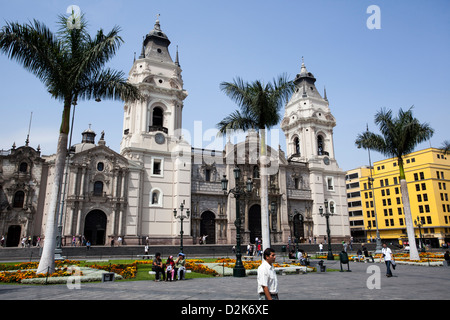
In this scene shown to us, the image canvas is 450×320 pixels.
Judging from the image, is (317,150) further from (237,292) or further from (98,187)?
(237,292)

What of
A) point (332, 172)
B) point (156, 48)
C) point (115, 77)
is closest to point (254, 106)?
point (115, 77)

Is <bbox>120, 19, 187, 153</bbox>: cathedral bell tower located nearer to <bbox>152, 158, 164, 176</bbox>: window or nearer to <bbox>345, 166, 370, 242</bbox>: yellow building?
<bbox>152, 158, 164, 176</bbox>: window

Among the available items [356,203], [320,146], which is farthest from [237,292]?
[356,203]

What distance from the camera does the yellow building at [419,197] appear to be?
181 ft

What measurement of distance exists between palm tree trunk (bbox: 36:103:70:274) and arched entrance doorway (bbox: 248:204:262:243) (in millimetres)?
30770

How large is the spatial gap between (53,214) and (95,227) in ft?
72.9

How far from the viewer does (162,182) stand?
38281 mm

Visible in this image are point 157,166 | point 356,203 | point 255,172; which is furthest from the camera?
point 356,203

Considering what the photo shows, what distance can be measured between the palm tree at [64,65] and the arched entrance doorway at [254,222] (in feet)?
97.9

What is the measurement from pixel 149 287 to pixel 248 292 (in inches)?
147

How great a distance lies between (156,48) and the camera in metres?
42.3

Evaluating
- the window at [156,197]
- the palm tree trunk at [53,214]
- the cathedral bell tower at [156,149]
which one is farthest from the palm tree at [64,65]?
the window at [156,197]

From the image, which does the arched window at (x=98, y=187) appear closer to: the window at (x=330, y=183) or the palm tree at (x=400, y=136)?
the palm tree at (x=400, y=136)

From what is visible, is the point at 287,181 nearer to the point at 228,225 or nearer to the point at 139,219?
the point at 228,225
